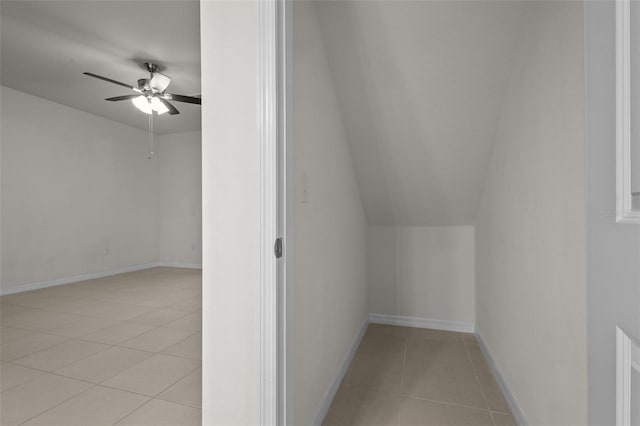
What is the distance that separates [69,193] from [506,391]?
19.5 ft

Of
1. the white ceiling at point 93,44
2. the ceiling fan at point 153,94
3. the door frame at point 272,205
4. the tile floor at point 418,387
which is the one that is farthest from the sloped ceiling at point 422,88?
the ceiling fan at point 153,94

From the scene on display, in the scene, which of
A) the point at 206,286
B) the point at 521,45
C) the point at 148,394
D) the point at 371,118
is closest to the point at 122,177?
the point at 148,394

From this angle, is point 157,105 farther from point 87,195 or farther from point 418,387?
point 418,387

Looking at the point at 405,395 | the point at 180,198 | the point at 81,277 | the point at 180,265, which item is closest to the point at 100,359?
the point at 405,395

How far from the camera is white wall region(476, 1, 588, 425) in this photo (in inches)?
42.2

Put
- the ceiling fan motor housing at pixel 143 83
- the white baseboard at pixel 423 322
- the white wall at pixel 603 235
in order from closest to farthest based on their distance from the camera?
the white wall at pixel 603 235 < the white baseboard at pixel 423 322 < the ceiling fan motor housing at pixel 143 83

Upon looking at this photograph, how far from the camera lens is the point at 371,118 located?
2.13 m

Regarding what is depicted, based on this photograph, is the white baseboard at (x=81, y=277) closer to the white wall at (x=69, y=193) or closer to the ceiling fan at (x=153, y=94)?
the white wall at (x=69, y=193)

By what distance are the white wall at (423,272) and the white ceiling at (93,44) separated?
254cm

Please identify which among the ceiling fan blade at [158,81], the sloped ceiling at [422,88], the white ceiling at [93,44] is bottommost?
the sloped ceiling at [422,88]

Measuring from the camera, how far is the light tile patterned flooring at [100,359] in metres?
1.69

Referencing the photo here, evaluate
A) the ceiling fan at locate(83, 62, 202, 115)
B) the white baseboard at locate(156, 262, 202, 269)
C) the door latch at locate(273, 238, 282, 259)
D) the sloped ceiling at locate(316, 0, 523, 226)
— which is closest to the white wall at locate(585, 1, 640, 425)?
the door latch at locate(273, 238, 282, 259)

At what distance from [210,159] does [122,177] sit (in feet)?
18.4

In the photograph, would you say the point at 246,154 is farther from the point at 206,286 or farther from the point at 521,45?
the point at 521,45
